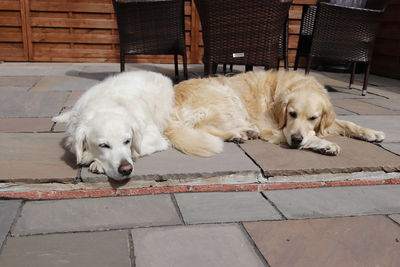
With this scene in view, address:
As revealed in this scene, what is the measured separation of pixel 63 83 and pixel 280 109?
3.53 m

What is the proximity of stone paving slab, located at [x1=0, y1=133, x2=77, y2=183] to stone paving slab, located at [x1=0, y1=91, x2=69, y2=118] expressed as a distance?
0.80 m

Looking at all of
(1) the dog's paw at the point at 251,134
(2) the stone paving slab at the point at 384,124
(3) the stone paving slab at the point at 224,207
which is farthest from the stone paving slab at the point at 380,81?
(3) the stone paving slab at the point at 224,207

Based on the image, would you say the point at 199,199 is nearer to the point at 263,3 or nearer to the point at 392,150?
the point at 392,150

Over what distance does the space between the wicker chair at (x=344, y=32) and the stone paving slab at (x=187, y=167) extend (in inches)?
108

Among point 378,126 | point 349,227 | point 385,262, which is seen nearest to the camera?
point 385,262

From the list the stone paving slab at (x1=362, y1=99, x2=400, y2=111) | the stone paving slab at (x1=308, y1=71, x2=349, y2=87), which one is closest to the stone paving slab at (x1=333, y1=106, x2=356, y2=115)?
the stone paving slab at (x1=362, y1=99, x2=400, y2=111)

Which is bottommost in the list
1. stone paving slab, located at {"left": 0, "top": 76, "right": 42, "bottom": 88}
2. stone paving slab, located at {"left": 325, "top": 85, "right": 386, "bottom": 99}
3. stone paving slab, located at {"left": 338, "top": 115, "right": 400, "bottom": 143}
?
stone paving slab, located at {"left": 0, "top": 76, "right": 42, "bottom": 88}

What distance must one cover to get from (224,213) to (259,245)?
0.35 m

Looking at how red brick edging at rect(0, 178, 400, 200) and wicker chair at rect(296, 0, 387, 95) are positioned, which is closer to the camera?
red brick edging at rect(0, 178, 400, 200)

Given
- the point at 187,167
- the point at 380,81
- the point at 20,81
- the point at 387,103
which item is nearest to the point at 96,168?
the point at 187,167

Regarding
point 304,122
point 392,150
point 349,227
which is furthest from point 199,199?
point 392,150

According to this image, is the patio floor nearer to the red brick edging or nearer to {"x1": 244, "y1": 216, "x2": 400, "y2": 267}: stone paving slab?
the red brick edging

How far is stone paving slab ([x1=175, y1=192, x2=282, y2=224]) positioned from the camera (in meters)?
2.14

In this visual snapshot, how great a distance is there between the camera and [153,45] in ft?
16.6
